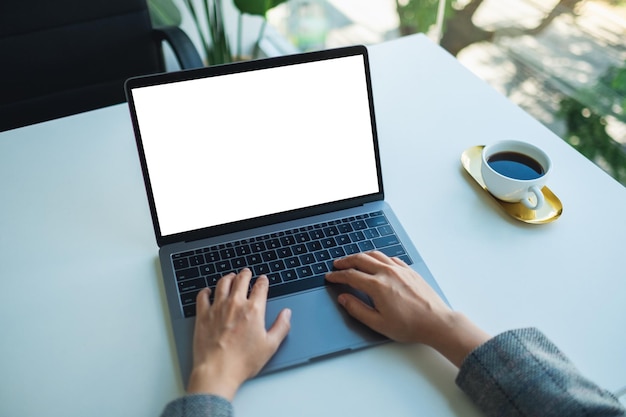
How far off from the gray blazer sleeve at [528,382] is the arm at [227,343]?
23 centimetres

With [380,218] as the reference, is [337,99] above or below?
above

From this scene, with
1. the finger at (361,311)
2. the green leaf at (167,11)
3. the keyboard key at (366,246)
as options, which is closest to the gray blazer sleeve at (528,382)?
the finger at (361,311)

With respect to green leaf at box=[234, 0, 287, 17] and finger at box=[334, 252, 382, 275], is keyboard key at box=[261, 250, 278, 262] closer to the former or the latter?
finger at box=[334, 252, 382, 275]

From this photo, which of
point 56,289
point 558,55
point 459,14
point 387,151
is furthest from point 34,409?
point 459,14

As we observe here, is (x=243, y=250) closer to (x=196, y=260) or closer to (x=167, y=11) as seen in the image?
(x=196, y=260)

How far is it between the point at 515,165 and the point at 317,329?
45 centimetres

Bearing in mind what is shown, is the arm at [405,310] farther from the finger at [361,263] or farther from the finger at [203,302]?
the finger at [203,302]

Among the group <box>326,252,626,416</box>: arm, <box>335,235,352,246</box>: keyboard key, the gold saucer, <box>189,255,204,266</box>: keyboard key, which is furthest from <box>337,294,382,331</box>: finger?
the gold saucer

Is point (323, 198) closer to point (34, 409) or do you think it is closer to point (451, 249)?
point (451, 249)

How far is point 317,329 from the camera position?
2.15 feet

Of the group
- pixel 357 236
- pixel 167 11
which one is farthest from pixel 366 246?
pixel 167 11

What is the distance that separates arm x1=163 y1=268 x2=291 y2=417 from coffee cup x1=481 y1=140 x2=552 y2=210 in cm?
41

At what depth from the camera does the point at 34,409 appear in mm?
584

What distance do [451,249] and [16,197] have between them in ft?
2.31
